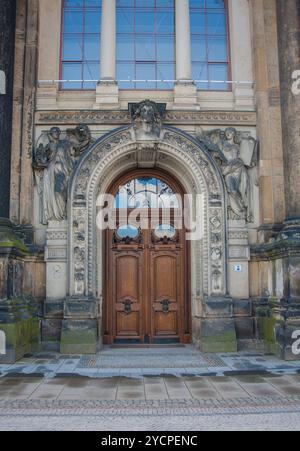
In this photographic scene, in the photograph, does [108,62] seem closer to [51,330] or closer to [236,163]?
[236,163]

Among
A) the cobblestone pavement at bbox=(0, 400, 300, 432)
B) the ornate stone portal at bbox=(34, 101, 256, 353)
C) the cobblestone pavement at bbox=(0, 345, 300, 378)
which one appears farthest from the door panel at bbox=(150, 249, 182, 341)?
the cobblestone pavement at bbox=(0, 400, 300, 432)

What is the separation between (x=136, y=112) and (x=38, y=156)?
2.33 metres

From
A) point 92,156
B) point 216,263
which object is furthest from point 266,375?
point 92,156

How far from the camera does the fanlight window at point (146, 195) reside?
447 inches

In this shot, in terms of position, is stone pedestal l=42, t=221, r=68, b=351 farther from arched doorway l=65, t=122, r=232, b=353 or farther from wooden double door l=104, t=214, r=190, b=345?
wooden double door l=104, t=214, r=190, b=345

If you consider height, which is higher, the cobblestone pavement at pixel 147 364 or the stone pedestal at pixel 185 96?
the stone pedestal at pixel 185 96

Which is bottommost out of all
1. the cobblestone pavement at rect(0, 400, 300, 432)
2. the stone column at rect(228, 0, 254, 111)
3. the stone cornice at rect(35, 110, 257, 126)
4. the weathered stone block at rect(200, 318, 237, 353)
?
the cobblestone pavement at rect(0, 400, 300, 432)

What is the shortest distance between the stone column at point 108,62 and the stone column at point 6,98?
1927 millimetres

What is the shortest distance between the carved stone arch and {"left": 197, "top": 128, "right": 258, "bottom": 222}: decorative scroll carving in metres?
0.21

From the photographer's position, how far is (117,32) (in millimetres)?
11555

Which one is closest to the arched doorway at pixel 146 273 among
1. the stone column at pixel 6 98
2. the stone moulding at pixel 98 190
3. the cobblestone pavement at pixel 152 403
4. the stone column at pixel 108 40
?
the stone moulding at pixel 98 190

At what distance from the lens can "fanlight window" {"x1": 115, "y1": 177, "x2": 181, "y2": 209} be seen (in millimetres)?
11352

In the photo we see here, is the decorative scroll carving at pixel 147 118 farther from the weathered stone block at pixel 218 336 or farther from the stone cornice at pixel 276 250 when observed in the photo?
the weathered stone block at pixel 218 336

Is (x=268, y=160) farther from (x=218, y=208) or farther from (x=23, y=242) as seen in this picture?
(x=23, y=242)
